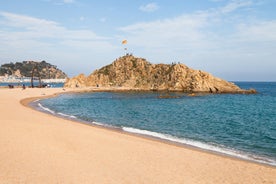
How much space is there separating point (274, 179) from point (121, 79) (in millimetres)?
126861

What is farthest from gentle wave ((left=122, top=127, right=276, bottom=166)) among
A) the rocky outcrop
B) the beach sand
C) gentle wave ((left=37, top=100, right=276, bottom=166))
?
the rocky outcrop

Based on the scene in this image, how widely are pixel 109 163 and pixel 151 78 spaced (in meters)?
117

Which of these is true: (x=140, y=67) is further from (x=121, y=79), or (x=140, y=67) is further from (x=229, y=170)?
(x=229, y=170)

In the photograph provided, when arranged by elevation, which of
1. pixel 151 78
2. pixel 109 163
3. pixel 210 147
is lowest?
pixel 210 147

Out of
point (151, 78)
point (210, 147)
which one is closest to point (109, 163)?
point (210, 147)

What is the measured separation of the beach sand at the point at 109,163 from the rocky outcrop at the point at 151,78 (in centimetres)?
9206

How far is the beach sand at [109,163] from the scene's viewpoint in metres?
12.0

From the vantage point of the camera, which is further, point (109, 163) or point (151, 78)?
point (151, 78)

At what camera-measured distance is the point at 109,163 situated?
46.7 feet

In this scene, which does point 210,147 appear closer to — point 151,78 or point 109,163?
point 109,163

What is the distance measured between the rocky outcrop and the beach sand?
9206 cm

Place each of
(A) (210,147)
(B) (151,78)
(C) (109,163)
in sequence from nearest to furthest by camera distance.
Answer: (C) (109,163) → (A) (210,147) → (B) (151,78)

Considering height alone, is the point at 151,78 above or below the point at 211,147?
above

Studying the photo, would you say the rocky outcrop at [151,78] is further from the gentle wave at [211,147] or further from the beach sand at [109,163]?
the beach sand at [109,163]
